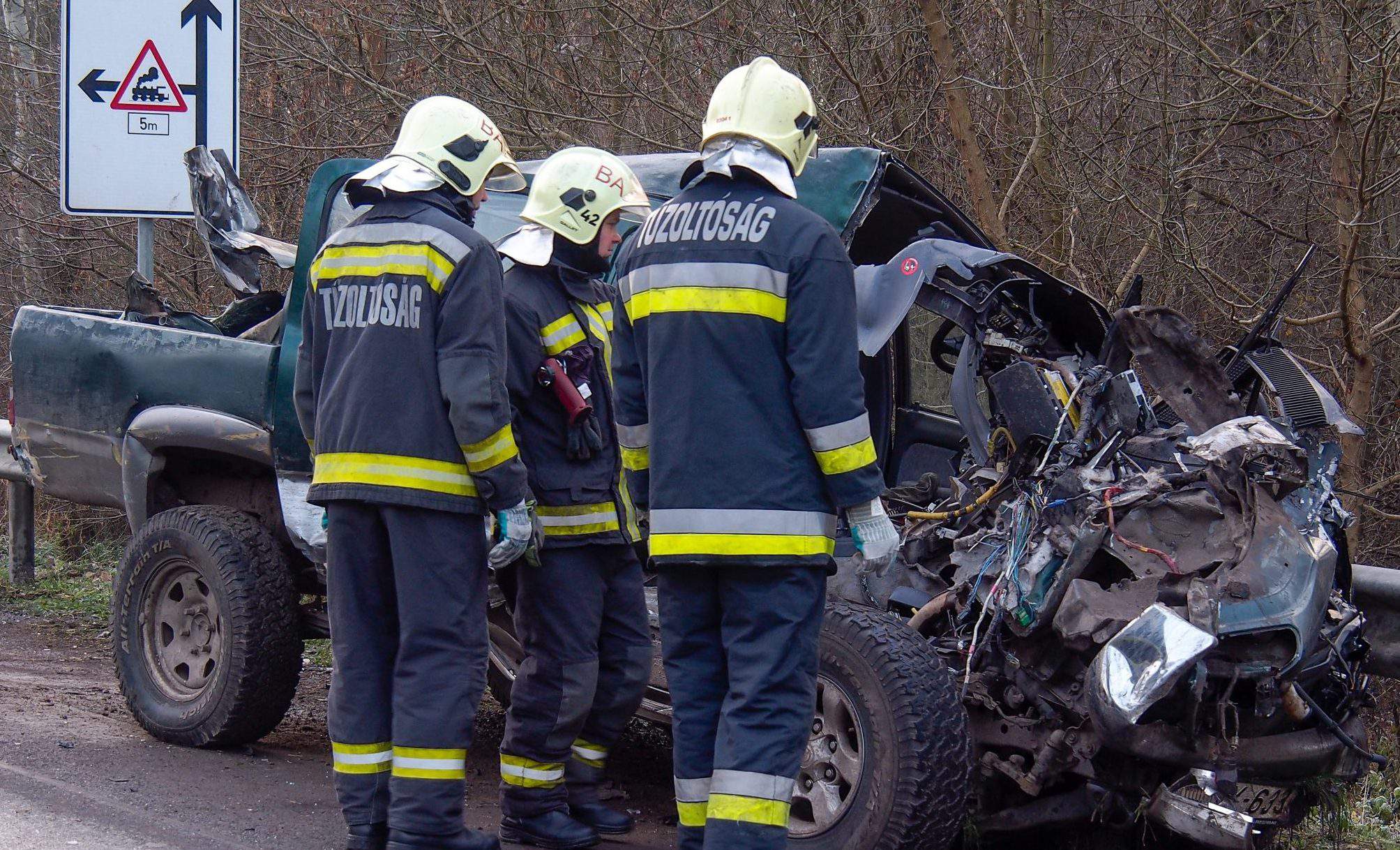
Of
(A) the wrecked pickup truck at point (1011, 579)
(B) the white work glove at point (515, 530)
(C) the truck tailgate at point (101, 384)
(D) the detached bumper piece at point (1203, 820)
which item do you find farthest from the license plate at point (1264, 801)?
(C) the truck tailgate at point (101, 384)

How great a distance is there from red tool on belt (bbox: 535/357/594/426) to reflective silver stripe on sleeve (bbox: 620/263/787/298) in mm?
846

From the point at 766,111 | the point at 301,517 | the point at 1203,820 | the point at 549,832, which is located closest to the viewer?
the point at 766,111

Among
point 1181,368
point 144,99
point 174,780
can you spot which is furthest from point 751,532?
point 144,99

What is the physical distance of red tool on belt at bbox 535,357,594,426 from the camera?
4.39m

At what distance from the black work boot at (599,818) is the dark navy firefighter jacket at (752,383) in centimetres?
143

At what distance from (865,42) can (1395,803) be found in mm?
5140

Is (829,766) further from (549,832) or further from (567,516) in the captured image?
(567,516)

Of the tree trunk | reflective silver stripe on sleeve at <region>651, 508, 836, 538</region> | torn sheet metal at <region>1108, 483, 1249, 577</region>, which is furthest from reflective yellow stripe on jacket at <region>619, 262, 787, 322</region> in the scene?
the tree trunk

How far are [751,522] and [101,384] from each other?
11.5 ft

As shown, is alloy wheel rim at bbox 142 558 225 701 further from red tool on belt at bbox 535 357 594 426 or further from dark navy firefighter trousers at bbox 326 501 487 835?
red tool on belt at bbox 535 357 594 426

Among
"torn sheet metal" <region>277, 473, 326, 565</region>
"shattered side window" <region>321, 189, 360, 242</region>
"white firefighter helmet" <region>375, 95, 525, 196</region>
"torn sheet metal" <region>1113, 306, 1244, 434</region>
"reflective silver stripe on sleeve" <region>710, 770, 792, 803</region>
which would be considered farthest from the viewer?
"shattered side window" <region>321, 189, 360, 242</region>

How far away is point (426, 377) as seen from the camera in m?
3.95

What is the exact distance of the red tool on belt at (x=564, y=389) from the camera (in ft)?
14.4

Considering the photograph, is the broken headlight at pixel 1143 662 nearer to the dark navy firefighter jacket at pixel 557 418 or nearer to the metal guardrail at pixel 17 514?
the dark navy firefighter jacket at pixel 557 418
